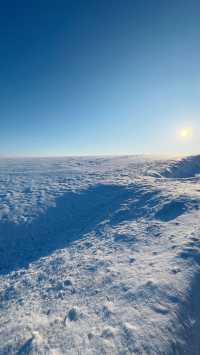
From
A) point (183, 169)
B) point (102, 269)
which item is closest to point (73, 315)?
point (102, 269)

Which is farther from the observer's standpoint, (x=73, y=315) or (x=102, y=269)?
(x=102, y=269)

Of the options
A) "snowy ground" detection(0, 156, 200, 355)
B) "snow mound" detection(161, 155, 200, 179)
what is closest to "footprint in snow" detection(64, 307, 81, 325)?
"snowy ground" detection(0, 156, 200, 355)

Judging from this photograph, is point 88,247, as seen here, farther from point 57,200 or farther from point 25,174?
point 25,174

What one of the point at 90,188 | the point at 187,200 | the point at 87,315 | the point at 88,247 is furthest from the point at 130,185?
the point at 87,315

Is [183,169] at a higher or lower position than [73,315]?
higher

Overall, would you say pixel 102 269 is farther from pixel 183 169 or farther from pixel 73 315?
pixel 183 169

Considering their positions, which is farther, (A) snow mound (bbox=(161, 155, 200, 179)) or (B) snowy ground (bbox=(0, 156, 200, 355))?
(A) snow mound (bbox=(161, 155, 200, 179))

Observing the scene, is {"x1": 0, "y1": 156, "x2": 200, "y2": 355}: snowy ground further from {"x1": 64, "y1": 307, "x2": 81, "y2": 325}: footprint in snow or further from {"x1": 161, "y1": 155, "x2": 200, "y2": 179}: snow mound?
{"x1": 161, "y1": 155, "x2": 200, "y2": 179}: snow mound

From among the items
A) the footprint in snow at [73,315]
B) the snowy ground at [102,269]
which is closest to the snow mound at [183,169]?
the snowy ground at [102,269]
